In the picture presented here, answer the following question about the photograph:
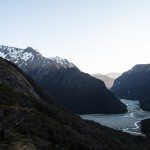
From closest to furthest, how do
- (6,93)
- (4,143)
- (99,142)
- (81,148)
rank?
(4,143), (81,148), (6,93), (99,142)

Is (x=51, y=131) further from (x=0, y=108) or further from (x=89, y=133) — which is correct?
(x=89, y=133)

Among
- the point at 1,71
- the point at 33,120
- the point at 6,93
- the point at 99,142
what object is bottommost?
the point at 99,142

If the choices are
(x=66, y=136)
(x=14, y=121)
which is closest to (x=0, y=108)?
(x=14, y=121)

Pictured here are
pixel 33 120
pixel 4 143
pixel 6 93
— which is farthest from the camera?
pixel 6 93

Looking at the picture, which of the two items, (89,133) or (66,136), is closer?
(66,136)

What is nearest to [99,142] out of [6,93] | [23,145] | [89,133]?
[89,133]

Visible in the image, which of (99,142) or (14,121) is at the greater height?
(14,121)

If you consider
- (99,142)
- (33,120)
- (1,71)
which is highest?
(1,71)

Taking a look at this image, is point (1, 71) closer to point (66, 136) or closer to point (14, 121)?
point (66, 136)

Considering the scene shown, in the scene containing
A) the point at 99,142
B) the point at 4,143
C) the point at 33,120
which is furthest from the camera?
the point at 99,142
